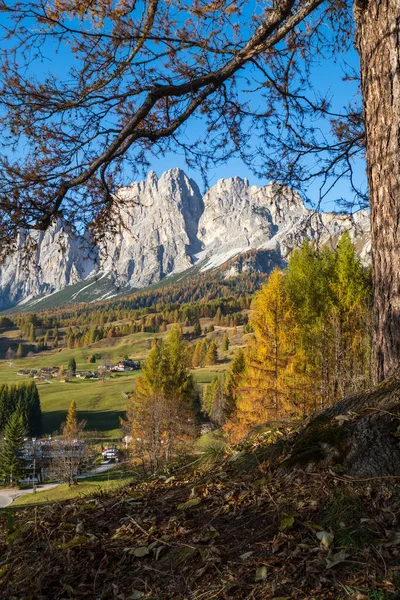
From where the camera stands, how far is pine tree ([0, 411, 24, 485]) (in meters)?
39.9

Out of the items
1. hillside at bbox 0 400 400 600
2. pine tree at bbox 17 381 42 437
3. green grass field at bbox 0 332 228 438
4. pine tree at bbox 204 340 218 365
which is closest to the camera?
hillside at bbox 0 400 400 600

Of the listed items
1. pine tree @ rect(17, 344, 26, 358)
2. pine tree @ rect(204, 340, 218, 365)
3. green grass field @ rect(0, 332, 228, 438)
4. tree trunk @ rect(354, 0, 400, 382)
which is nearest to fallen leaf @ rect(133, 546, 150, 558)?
tree trunk @ rect(354, 0, 400, 382)

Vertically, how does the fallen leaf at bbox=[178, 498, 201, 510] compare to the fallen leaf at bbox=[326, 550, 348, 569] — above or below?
below

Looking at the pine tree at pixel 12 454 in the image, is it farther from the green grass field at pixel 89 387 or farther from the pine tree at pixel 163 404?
the pine tree at pixel 163 404

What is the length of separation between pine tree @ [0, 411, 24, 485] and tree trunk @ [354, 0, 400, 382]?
42.9 m

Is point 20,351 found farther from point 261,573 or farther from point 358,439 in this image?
point 261,573

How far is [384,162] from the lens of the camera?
3256 millimetres

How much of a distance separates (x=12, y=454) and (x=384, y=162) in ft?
152

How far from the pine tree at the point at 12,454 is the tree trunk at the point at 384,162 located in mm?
42867

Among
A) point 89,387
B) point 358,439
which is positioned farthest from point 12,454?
point 89,387

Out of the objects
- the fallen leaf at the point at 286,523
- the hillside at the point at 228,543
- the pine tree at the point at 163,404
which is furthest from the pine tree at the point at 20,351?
the fallen leaf at the point at 286,523

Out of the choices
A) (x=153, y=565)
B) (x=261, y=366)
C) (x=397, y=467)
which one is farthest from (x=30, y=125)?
(x=261, y=366)

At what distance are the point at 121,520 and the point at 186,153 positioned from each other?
13.7ft

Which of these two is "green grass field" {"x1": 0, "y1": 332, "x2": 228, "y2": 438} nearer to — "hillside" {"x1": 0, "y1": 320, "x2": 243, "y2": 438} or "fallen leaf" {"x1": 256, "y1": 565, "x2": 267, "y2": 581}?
"hillside" {"x1": 0, "y1": 320, "x2": 243, "y2": 438}
